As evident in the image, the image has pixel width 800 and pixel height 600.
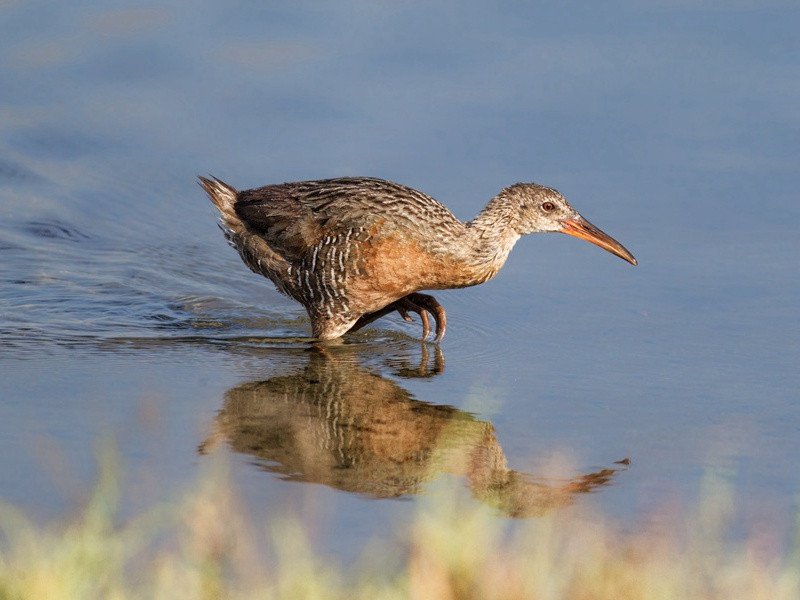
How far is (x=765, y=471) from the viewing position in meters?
5.83

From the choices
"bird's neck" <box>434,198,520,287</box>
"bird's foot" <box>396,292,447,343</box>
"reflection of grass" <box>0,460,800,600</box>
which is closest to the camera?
"reflection of grass" <box>0,460,800,600</box>

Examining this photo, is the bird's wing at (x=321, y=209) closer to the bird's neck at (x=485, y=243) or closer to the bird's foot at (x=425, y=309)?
the bird's neck at (x=485, y=243)

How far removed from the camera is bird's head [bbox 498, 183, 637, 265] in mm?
7957

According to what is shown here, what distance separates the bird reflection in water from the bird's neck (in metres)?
1.04

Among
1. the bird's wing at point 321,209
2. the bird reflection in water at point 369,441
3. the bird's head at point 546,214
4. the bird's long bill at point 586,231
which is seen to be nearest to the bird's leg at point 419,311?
the bird's wing at point 321,209

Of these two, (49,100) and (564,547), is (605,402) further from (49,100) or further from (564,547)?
(49,100)

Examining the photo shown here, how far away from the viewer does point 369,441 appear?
6000 millimetres

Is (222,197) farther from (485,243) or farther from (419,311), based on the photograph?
(485,243)

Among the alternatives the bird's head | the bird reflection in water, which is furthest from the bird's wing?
the bird reflection in water

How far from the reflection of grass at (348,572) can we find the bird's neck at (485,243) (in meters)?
3.34

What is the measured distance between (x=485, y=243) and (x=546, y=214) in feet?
1.30

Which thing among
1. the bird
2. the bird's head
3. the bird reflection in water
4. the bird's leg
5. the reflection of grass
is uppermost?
the bird's head

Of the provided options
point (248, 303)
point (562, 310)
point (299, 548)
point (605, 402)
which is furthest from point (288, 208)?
point (299, 548)

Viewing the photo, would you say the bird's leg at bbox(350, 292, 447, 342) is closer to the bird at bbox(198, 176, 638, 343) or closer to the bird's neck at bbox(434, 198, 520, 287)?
the bird at bbox(198, 176, 638, 343)
